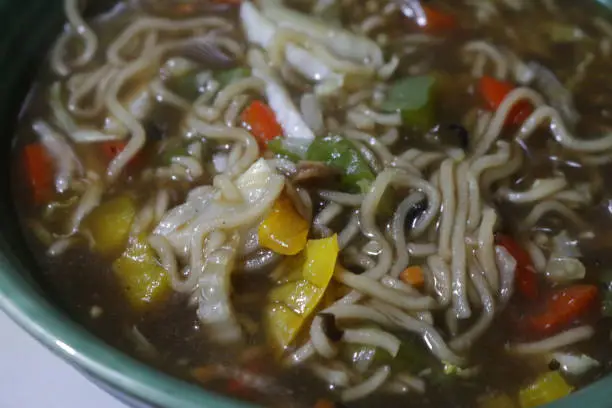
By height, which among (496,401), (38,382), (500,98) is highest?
(500,98)

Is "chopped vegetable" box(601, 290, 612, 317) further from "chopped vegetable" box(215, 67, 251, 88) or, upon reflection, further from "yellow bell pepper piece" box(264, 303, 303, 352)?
"chopped vegetable" box(215, 67, 251, 88)

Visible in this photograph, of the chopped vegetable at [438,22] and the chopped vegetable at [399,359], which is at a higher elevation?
the chopped vegetable at [438,22]

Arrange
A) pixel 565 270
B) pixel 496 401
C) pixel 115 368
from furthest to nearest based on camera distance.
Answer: pixel 565 270 < pixel 496 401 < pixel 115 368

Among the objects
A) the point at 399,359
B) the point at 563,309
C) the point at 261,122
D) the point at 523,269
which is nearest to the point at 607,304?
the point at 563,309

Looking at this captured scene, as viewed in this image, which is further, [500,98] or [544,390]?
[500,98]

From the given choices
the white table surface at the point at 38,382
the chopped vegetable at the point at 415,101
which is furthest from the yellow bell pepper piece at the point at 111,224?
the chopped vegetable at the point at 415,101

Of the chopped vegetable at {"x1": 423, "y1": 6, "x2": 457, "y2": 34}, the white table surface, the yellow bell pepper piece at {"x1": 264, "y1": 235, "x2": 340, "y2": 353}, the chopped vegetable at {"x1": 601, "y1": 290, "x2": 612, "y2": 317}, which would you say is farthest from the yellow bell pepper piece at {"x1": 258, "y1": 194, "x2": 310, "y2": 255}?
the chopped vegetable at {"x1": 423, "y1": 6, "x2": 457, "y2": 34}

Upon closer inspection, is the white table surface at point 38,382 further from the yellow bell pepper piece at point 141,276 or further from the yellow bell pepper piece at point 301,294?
the yellow bell pepper piece at point 301,294

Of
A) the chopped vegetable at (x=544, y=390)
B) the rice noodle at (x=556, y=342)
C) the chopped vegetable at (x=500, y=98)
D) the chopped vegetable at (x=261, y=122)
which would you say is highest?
the chopped vegetable at (x=500, y=98)

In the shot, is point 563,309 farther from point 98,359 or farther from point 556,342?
point 98,359
